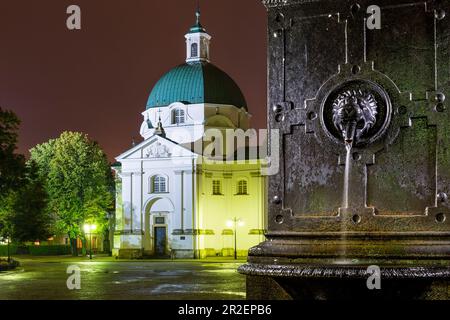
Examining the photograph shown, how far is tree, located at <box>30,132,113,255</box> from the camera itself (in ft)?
223

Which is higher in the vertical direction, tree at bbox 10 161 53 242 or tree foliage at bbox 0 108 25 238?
tree foliage at bbox 0 108 25 238

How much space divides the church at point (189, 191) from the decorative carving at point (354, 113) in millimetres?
56862

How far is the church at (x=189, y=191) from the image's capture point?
62.5 meters

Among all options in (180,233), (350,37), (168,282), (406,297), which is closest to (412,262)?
(406,297)

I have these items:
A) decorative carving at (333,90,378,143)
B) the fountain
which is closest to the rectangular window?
the fountain

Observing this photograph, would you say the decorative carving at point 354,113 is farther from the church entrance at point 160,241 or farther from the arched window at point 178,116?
the arched window at point 178,116

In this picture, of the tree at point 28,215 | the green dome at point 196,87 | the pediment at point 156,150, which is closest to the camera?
the tree at point 28,215

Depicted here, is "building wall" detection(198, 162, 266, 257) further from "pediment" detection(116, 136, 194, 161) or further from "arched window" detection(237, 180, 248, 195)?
"pediment" detection(116, 136, 194, 161)

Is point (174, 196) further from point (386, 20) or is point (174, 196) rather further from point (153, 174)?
point (386, 20)

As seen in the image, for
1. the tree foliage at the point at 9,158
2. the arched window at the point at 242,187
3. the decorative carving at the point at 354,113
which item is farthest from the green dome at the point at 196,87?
the decorative carving at the point at 354,113

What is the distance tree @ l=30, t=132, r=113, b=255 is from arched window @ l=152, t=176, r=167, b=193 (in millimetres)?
7518

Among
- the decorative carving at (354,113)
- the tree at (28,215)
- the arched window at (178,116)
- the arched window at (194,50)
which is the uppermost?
the arched window at (194,50)
